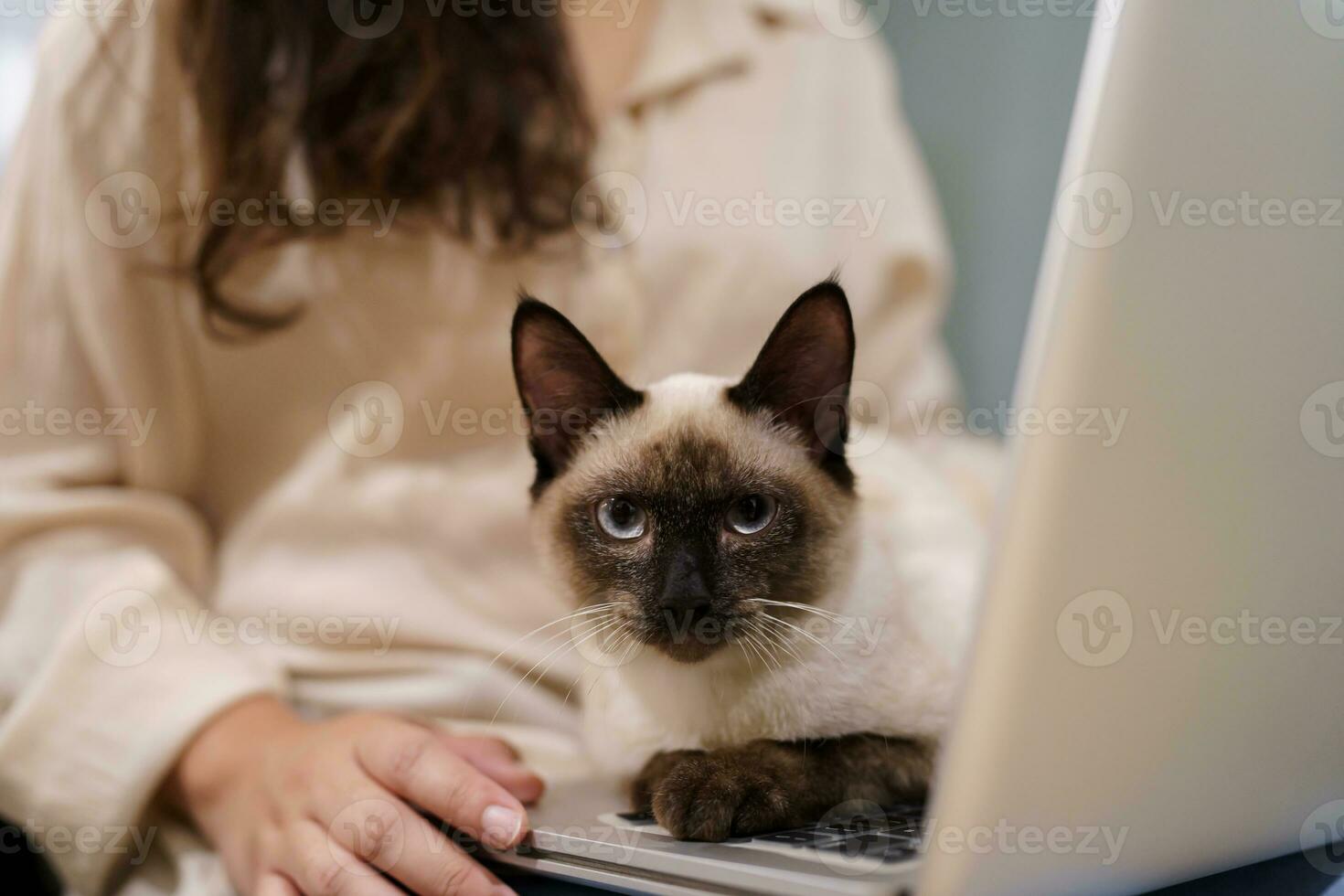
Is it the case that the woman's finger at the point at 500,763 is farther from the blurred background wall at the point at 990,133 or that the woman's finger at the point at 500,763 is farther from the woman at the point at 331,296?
the blurred background wall at the point at 990,133

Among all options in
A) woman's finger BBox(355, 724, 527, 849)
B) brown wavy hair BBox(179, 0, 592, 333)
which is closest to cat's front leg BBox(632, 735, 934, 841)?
woman's finger BBox(355, 724, 527, 849)

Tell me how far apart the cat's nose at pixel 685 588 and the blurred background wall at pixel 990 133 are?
1.46 m

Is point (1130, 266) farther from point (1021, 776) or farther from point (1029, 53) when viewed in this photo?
point (1029, 53)

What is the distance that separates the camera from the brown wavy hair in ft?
3.69

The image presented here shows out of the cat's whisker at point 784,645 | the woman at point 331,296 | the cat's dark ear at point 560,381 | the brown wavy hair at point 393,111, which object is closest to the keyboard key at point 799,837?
the cat's whisker at point 784,645

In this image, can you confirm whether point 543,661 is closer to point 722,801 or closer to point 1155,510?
point 722,801

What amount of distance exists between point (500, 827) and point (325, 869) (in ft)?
0.62

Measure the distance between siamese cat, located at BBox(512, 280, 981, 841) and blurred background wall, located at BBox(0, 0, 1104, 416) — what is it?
1.35m

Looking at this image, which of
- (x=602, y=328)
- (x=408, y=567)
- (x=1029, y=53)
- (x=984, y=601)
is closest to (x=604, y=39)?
(x=602, y=328)

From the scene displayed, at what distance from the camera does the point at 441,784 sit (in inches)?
29.6

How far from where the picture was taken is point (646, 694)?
2.30 ft

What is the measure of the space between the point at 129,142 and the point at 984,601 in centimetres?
120

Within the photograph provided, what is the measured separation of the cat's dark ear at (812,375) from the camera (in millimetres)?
617

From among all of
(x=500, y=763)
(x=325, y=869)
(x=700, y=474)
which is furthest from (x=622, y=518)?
(x=325, y=869)
